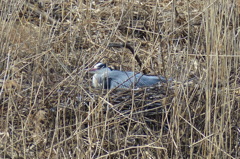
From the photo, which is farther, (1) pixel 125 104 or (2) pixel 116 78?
(2) pixel 116 78

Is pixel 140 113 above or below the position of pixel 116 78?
below

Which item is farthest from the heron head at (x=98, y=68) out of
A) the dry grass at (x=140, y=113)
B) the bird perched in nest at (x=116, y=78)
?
the dry grass at (x=140, y=113)

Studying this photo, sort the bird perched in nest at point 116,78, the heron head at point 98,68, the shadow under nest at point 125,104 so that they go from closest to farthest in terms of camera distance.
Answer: the shadow under nest at point 125,104, the bird perched in nest at point 116,78, the heron head at point 98,68

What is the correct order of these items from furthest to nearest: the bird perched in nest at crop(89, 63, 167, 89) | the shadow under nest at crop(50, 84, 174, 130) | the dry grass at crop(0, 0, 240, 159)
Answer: the bird perched in nest at crop(89, 63, 167, 89) < the shadow under nest at crop(50, 84, 174, 130) < the dry grass at crop(0, 0, 240, 159)

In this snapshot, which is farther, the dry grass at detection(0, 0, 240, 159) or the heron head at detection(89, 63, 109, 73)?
the heron head at detection(89, 63, 109, 73)

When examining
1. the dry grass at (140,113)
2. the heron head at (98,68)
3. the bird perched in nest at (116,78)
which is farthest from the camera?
the heron head at (98,68)

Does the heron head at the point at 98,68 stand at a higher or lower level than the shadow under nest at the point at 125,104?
higher

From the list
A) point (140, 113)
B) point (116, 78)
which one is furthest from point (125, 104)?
point (116, 78)

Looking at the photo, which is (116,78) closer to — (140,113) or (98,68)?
(98,68)

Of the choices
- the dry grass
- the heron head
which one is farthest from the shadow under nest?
the heron head

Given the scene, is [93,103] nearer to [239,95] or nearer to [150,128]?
[150,128]

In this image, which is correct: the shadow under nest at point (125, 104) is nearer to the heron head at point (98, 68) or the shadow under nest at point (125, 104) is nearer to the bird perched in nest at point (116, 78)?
the bird perched in nest at point (116, 78)

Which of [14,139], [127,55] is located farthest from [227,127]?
[127,55]

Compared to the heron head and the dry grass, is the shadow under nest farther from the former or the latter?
the heron head
